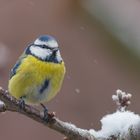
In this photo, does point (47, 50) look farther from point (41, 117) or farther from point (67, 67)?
point (67, 67)

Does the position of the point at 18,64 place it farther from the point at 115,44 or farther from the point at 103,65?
the point at 103,65

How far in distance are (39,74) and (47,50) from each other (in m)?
0.16

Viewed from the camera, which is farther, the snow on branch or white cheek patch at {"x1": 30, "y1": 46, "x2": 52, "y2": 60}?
white cheek patch at {"x1": 30, "y1": 46, "x2": 52, "y2": 60}

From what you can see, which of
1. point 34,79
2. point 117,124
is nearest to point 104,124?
point 117,124

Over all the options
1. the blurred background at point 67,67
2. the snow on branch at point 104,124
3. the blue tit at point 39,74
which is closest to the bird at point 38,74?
the blue tit at point 39,74

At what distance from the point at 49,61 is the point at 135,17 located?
0.60m

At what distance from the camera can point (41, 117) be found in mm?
2039

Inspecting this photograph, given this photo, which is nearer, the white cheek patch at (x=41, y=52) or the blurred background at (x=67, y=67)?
the white cheek patch at (x=41, y=52)

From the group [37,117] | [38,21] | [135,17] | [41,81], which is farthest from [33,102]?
[38,21]

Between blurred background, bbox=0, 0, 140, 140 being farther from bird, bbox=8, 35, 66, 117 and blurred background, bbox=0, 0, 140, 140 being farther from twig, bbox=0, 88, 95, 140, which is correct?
twig, bbox=0, 88, 95, 140

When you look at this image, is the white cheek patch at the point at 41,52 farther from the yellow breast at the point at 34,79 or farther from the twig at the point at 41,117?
the twig at the point at 41,117

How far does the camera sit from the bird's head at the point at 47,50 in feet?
8.47

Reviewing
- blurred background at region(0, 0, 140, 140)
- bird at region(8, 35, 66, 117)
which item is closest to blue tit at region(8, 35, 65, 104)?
bird at region(8, 35, 66, 117)

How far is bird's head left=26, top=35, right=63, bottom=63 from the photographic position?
2.58 metres
